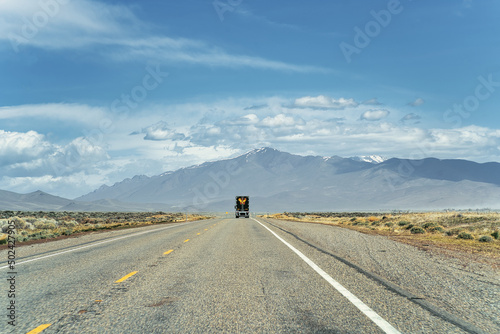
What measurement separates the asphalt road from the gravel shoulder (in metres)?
0.59

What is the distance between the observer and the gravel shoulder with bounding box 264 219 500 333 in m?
6.63

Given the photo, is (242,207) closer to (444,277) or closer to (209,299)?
(444,277)

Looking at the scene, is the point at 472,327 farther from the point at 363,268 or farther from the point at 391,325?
the point at 363,268

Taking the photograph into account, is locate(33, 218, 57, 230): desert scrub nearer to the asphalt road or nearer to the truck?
the asphalt road

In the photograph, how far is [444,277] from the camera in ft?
30.8

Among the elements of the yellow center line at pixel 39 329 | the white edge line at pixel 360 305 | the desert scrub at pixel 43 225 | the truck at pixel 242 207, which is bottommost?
the yellow center line at pixel 39 329

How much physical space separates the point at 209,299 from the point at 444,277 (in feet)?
17.4

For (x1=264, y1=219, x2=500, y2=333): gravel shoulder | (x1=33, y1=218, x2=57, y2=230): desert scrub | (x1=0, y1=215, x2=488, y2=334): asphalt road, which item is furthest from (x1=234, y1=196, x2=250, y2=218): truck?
(x1=0, y1=215, x2=488, y2=334): asphalt road

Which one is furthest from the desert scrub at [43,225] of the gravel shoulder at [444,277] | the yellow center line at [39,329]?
the yellow center line at [39,329]

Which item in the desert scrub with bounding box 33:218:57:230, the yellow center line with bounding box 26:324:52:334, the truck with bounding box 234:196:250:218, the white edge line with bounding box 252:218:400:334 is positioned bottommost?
the yellow center line with bounding box 26:324:52:334

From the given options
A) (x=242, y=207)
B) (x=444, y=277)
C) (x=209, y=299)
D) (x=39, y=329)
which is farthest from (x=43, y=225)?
(x=242, y=207)

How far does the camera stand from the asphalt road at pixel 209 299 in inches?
225

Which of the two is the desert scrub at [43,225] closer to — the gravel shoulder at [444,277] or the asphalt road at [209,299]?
the asphalt road at [209,299]

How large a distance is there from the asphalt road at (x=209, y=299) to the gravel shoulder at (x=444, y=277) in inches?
23.1
